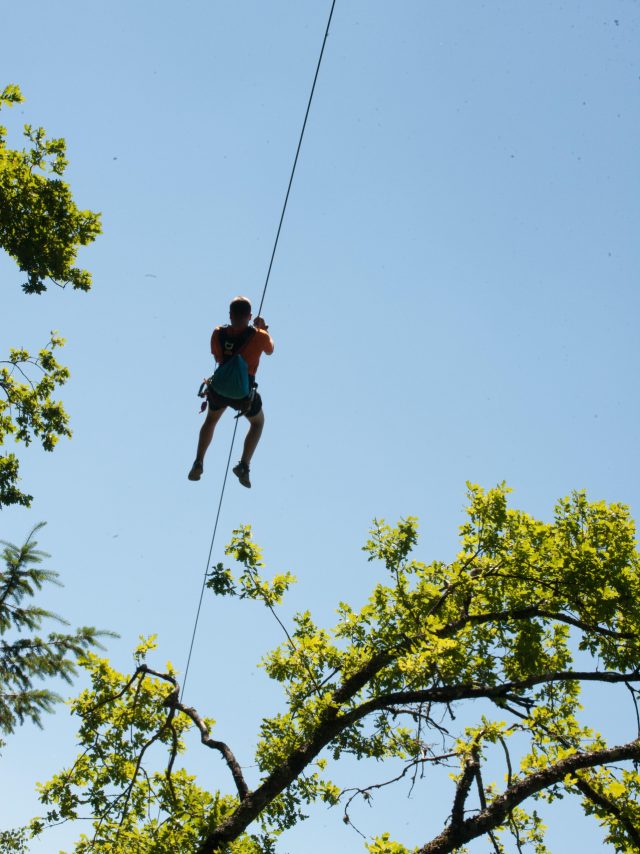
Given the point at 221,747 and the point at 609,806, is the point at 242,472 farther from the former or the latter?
the point at 609,806

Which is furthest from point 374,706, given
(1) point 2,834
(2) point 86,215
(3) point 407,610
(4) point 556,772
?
(1) point 2,834

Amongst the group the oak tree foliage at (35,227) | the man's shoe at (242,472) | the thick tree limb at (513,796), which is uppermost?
the oak tree foliage at (35,227)

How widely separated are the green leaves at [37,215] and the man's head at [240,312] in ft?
13.0

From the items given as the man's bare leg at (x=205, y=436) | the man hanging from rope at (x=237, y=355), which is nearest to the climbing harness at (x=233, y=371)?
the man hanging from rope at (x=237, y=355)

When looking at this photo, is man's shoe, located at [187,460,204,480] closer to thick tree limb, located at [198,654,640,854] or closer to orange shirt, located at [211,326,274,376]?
orange shirt, located at [211,326,274,376]

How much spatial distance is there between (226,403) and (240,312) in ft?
3.42

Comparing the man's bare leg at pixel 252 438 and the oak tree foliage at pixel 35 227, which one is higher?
the oak tree foliage at pixel 35 227

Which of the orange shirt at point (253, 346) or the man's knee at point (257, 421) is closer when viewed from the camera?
the orange shirt at point (253, 346)

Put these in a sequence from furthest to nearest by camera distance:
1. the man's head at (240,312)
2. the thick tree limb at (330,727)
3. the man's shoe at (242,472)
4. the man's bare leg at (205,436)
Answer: the man's shoe at (242,472), the man's bare leg at (205,436), the man's head at (240,312), the thick tree limb at (330,727)

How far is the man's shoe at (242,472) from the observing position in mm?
7922

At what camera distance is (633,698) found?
6.99m

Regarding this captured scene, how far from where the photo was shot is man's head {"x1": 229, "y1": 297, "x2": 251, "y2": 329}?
709 cm

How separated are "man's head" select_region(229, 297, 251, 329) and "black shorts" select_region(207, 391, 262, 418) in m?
0.86

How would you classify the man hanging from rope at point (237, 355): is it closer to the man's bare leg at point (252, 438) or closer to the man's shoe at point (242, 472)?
the man's bare leg at point (252, 438)
